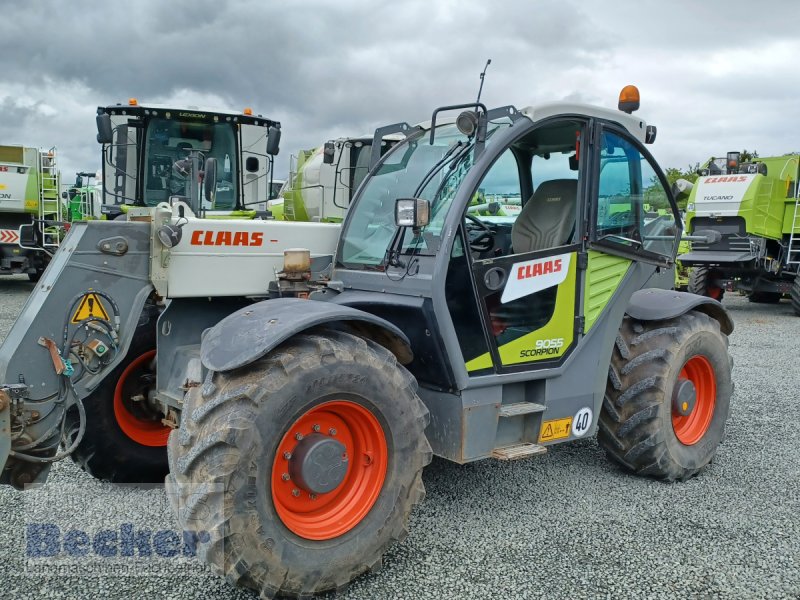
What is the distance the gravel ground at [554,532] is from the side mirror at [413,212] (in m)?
1.60

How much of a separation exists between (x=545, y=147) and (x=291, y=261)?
1.80 meters

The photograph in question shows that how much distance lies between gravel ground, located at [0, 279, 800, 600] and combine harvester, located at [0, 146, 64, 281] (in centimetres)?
1168

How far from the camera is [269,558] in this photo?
2.87 meters

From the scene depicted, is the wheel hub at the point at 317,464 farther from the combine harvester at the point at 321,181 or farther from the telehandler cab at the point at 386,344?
the combine harvester at the point at 321,181

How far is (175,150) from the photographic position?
8422mm

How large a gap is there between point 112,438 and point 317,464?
71.1 inches

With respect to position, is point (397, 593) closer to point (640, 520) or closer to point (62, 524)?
point (640, 520)

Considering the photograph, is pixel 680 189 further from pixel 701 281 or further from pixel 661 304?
pixel 701 281

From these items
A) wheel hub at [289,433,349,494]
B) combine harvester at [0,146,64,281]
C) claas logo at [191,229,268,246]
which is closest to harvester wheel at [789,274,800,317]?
claas logo at [191,229,268,246]

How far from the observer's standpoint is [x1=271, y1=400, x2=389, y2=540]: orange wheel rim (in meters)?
3.06

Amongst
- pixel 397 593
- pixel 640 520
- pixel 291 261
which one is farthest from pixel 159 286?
pixel 640 520

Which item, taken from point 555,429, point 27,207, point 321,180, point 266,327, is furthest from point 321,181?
point 266,327

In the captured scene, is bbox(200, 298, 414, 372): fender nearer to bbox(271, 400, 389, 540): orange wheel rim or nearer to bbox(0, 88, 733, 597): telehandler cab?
bbox(0, 88, 733, 597): telehandler cab

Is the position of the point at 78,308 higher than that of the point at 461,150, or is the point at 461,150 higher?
the point at 461,150
